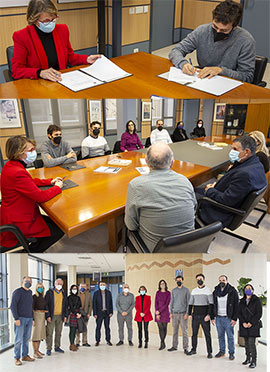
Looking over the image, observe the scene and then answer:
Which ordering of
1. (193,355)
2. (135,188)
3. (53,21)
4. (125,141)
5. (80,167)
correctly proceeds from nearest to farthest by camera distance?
(53,21) → (125,141) → (135,188) → (80,167) → (193,355)

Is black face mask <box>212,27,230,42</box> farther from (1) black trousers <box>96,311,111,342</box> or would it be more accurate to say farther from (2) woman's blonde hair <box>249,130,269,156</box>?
(1) black trousers <box>96,311,111,342</box>

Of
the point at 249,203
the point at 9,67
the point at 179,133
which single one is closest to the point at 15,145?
the point at 9,67

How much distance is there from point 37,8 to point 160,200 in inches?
47.0

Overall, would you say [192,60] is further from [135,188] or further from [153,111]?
[135,188]

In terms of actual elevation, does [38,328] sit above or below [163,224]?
below

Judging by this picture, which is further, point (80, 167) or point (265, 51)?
point (80, 167)

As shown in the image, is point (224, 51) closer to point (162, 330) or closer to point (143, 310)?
point (143, 310)

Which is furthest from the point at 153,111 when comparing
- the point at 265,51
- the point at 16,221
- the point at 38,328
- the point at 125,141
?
the point at 38,328

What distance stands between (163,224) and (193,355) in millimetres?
1047

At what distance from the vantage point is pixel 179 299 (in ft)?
6.79

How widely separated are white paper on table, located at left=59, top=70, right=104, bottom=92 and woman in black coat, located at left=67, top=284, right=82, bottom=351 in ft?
4.09

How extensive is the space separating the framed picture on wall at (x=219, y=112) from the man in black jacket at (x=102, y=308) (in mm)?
1250

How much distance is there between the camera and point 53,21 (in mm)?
1493

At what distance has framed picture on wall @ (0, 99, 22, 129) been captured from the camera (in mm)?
1399
